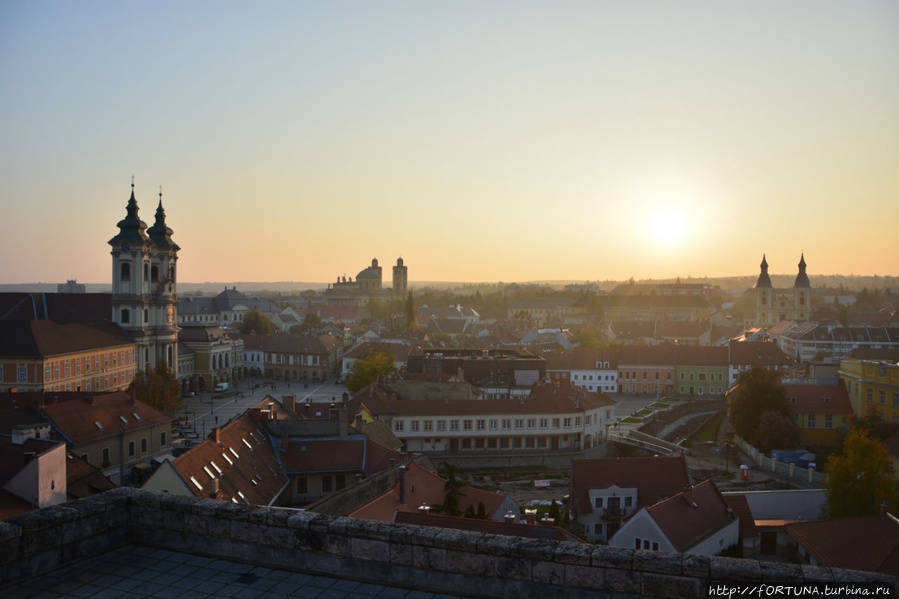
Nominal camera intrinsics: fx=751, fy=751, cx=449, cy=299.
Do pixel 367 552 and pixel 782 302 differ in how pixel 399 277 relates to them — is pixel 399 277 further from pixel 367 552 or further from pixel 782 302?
pixel 367 552

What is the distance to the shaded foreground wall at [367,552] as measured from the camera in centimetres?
567

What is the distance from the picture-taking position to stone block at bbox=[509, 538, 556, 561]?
5840mm

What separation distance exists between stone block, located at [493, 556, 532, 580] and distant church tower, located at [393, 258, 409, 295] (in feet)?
587

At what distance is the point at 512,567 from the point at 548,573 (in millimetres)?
284

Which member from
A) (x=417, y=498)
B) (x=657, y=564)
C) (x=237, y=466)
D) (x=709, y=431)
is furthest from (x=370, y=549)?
(x=709, y=431)

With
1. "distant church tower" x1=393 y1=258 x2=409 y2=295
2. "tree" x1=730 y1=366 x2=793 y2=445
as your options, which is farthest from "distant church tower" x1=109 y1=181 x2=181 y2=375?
"distant church tower" x1=393 y1=258 x2=409 y2=295

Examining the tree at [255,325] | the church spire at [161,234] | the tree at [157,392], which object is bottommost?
the tree at [157,392]

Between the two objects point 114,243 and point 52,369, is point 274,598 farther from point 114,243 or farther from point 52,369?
point 114,243

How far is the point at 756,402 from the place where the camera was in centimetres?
4350

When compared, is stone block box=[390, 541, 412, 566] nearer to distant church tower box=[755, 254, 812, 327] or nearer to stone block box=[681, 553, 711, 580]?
stone block box=[681, 553, 711, 580]

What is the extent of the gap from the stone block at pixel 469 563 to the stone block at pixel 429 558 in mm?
50

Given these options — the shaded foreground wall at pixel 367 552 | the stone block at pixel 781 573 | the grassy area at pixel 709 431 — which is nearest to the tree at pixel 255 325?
the grassy area at pixel 709 431

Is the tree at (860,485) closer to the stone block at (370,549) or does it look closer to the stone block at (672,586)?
the stone block at (672,586)

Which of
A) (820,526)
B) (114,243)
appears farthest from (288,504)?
(114,243)
